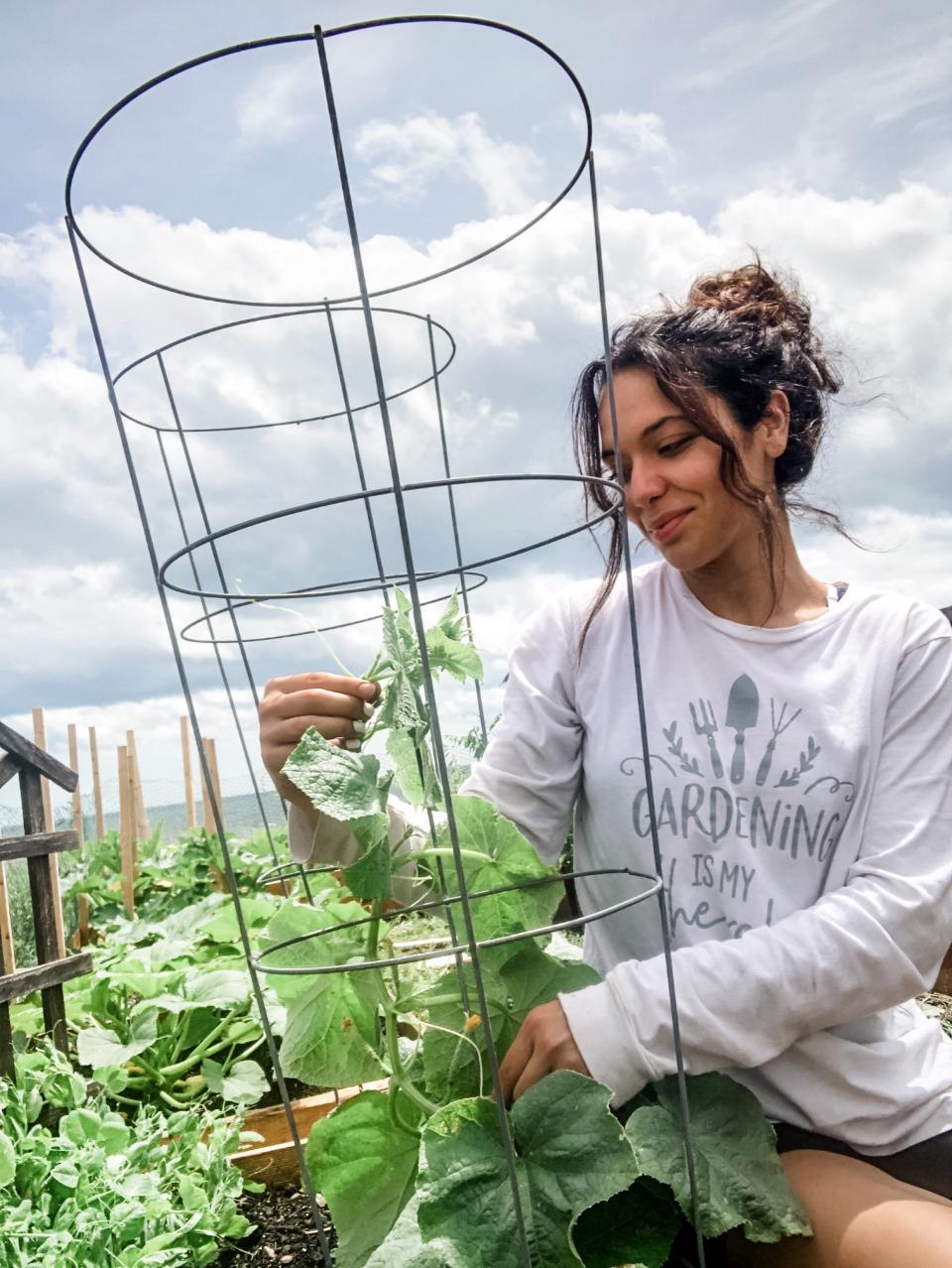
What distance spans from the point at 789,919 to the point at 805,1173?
0.20m

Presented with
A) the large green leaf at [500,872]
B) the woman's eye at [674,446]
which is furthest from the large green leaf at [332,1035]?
the woman's eye at [674,446]

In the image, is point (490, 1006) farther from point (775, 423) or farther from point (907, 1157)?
point (775, 423)

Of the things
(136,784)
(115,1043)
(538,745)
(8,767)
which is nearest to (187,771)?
(136,784)

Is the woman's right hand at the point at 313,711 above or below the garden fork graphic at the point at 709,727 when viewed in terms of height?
above

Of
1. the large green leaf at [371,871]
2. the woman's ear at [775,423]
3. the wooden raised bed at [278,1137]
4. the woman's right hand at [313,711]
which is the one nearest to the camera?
the large green leaf at [371,871]

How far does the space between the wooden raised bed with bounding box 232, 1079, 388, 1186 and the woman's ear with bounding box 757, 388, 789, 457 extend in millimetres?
1035

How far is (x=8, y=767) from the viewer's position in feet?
8.25

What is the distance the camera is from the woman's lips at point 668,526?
1113mm

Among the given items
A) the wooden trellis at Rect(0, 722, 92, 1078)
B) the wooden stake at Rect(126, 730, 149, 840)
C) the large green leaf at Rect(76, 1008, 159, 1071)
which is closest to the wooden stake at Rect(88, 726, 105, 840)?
the wooden stake at Rect(126, 730, 149, 840)

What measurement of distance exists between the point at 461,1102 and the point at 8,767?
6.87 feet

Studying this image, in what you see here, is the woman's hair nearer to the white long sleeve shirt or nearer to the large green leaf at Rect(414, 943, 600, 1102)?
the white long sleeve shirt

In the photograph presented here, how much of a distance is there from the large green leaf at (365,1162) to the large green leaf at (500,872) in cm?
17

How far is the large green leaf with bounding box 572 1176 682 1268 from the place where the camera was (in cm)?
77

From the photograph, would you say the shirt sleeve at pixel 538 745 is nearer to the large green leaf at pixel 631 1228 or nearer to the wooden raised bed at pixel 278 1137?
the large green leaf at pixel 631 1228
